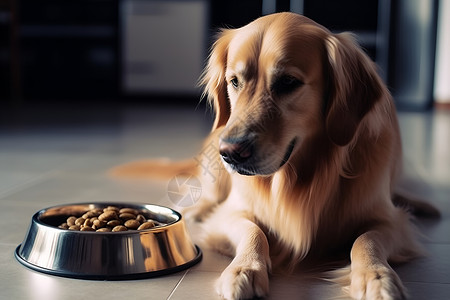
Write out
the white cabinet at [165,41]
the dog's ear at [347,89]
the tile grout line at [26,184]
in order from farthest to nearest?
the white cabinet at [165,41] → the tile grout line at [26,184] → the dog's ear at [347,89]

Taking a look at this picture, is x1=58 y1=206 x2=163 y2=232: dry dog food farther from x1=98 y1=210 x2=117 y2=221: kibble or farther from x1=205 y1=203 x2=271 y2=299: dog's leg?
x1=205 y1=203 x2=271 y2=299: dog's leg

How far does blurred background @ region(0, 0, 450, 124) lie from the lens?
18.7 ft

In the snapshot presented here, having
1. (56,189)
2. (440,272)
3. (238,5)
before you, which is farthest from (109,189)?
(238,5)

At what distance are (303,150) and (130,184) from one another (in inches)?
46.5

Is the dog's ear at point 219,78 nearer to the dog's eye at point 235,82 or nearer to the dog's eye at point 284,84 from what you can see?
the dog's eye at point 235,82

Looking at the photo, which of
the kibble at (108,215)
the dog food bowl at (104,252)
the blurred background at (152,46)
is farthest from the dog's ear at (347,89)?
the blurred background at (152,46)

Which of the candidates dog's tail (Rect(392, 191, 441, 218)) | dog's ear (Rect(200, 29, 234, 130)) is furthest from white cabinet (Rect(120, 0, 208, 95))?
dog's ear (Rect(200, 29, 234, 130))

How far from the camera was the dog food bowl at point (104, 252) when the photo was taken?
140 cm

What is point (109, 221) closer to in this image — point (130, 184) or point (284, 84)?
point (284, 84)

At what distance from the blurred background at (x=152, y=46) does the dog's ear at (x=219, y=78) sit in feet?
12.2

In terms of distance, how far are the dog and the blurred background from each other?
394cm

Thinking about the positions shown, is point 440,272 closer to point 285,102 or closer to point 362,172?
point 362,172

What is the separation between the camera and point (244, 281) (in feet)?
4.23

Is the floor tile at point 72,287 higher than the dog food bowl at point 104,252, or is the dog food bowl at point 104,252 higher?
the dog food bowl at point 104,252
